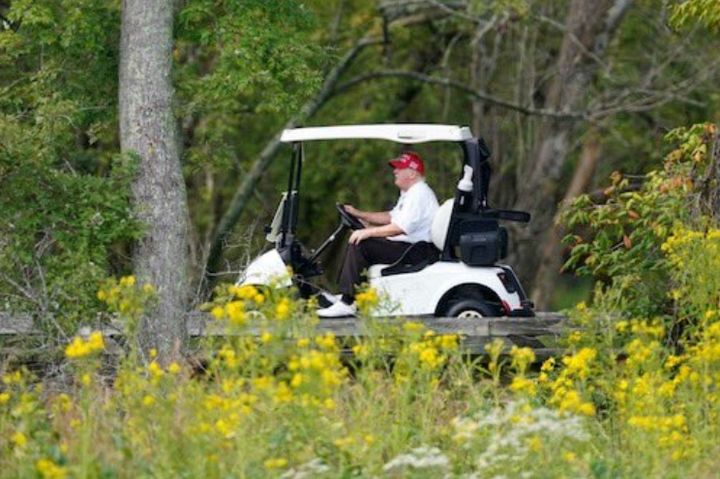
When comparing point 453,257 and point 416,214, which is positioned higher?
point 416,214

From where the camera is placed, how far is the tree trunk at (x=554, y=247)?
2970 centimetres

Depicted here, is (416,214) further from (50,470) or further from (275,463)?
(50,470)

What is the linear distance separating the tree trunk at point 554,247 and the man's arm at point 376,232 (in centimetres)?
1227

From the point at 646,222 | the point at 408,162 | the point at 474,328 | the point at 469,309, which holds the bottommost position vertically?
the point at 474,328

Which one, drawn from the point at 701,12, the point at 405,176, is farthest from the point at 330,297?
the point at 701,12

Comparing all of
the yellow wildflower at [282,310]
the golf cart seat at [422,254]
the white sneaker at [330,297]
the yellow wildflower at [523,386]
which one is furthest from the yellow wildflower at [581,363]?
the white sneaker at [330,297]

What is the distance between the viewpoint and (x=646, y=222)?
1664cm

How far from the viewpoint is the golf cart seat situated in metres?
16.5

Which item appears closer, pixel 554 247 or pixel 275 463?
pixel 275 463

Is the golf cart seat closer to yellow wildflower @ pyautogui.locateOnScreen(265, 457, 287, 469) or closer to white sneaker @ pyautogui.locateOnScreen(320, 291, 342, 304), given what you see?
white sneaker @ pyautogui.locateOnScreen(320, 291, 342, 304)

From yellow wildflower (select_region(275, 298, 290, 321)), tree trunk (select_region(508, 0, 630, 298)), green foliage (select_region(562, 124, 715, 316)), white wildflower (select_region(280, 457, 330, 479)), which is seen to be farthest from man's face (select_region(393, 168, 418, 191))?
tree trunk (select_region(508, 0, 630, 298))

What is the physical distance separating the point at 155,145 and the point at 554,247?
14416 mm

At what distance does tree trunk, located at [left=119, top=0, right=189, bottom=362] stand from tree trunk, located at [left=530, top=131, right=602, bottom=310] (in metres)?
12.8

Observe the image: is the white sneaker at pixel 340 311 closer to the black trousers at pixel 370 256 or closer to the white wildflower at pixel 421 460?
the black trousers at pixel 370 256
